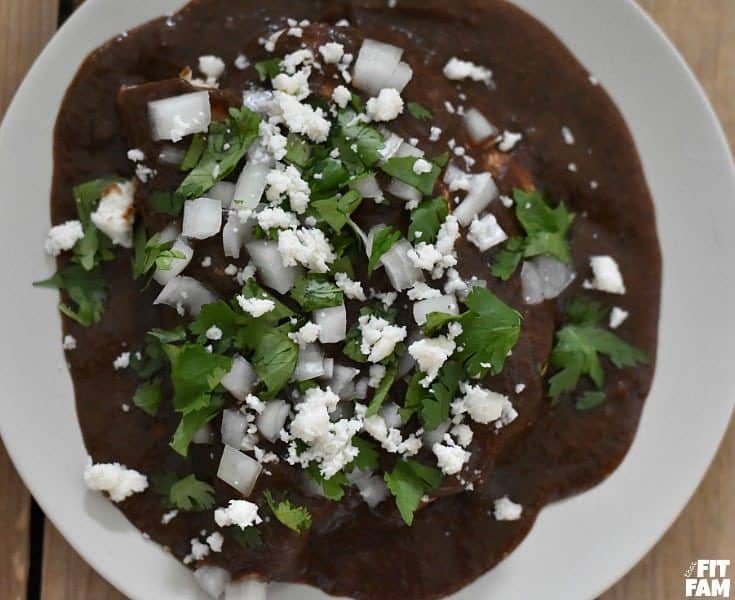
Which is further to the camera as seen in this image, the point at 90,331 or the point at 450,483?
the point at 90,331

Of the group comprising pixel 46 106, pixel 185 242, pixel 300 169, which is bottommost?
pixel 185 242

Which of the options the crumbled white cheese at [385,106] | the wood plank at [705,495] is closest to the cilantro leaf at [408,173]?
the crumbled white cheese at [385,106]

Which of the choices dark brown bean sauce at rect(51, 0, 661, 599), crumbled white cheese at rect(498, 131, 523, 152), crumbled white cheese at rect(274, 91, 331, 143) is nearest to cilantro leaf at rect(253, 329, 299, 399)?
dark brown bean sauce at rect(51, 0, 661, 599)

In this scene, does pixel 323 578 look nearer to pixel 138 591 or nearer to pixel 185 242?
pixel 138 591

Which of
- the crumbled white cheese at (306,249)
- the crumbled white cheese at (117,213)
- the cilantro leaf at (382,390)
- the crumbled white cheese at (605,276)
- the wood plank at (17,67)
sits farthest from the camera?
the wood plank at (17,67)

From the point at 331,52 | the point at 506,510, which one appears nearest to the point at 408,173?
the point at 331,52

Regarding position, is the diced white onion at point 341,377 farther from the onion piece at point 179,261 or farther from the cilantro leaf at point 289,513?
the onion piece at point 179,261

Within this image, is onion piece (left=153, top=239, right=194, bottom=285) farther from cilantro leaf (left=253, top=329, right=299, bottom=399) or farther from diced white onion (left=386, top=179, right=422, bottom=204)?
diced white onion (left=386, top=179, right=422, bottom=204)

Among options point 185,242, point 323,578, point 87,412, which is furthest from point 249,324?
point 323,578
